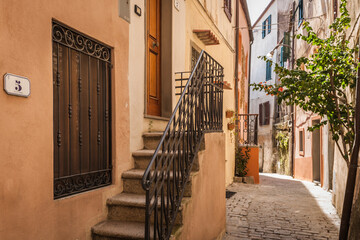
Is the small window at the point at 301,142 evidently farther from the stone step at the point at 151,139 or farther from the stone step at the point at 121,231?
the stone step at the point at 121,231

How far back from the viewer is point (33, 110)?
7.59 feet

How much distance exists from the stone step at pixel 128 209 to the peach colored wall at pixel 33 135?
174 millimetres

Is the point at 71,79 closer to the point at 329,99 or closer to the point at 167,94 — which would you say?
the point at 167,94

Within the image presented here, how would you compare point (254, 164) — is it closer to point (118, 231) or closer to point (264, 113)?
point (118, 231)

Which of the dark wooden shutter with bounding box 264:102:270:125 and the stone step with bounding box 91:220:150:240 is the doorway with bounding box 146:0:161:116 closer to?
the stone step with bounding box 91:220:150:240

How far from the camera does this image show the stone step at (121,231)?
2662 mm

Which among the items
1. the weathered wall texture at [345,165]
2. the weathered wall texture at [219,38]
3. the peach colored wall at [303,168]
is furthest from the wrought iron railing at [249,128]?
the weathered wall texture at [345,165]

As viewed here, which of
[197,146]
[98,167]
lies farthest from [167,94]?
[98,167]

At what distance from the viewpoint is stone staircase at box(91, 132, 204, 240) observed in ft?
9.00

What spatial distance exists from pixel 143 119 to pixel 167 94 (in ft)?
3.57

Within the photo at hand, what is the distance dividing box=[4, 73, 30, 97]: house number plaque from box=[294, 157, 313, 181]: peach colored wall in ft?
36.9

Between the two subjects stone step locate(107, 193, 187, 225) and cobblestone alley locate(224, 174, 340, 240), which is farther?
cobblestone alley locate(224, 174, 340, 240)

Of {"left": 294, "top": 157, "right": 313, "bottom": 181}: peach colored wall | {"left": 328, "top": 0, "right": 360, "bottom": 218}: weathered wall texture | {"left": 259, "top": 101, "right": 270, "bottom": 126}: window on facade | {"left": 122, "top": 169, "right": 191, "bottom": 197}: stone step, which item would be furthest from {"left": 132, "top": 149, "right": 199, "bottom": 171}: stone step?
{"left": 259, "top": 101, "right": 270, "bottom": 126}: window on facade

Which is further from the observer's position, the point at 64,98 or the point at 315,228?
the point at 315,228
